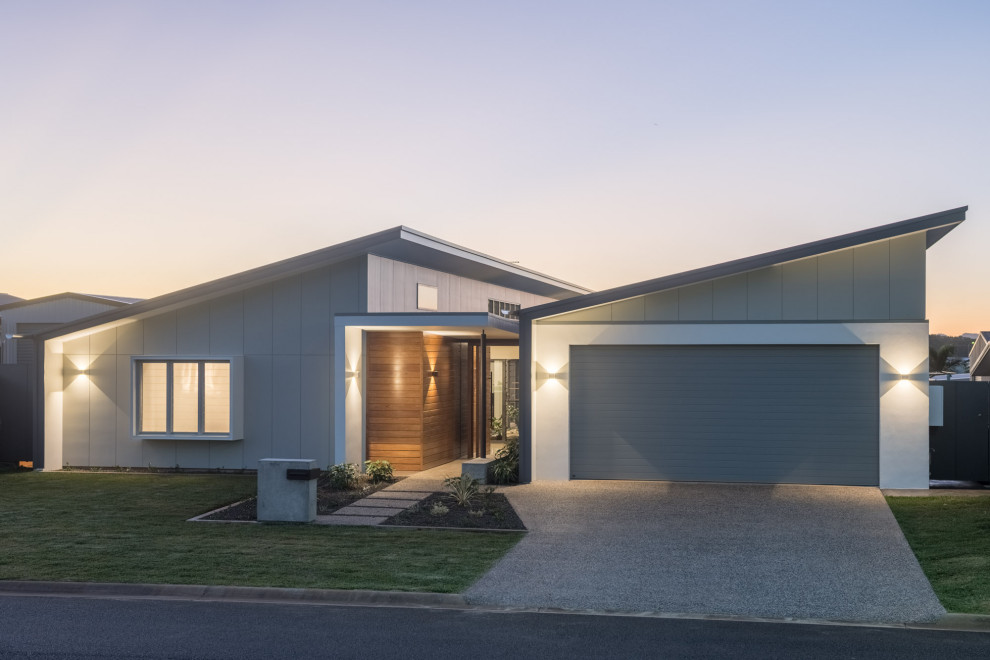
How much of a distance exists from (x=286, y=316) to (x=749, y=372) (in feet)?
28.7

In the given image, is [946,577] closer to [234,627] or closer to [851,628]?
[851,628]

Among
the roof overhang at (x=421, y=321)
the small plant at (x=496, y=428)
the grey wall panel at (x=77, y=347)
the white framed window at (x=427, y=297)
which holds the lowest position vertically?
the small plant at (x=496, y=428)

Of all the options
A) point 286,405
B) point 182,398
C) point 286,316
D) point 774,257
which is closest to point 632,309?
point 774,257

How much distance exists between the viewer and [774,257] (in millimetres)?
15359

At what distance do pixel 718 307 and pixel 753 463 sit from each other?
2770 millimetres

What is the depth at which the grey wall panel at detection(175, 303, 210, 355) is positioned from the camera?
1822 centimetres

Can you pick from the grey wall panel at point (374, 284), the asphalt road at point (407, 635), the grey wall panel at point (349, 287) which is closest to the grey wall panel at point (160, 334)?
the grey wall panel at point (349, 287)

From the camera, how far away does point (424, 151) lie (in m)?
21.2

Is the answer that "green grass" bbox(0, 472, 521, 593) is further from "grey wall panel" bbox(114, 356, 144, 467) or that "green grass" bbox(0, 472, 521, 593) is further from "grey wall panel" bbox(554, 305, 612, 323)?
"grey wall panel" bbox(554, 305, 612, 323)

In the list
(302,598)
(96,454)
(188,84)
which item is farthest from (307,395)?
(302,598)

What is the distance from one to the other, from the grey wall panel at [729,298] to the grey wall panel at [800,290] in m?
0.67

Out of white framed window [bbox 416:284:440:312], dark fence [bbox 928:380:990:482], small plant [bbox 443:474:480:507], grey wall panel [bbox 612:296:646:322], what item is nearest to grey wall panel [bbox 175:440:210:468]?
white framed window [bbox 416:284:440:312]

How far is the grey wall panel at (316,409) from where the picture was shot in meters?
17.6

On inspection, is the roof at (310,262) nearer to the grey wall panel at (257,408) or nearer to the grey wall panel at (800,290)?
the grey wall panel at (257,408)
